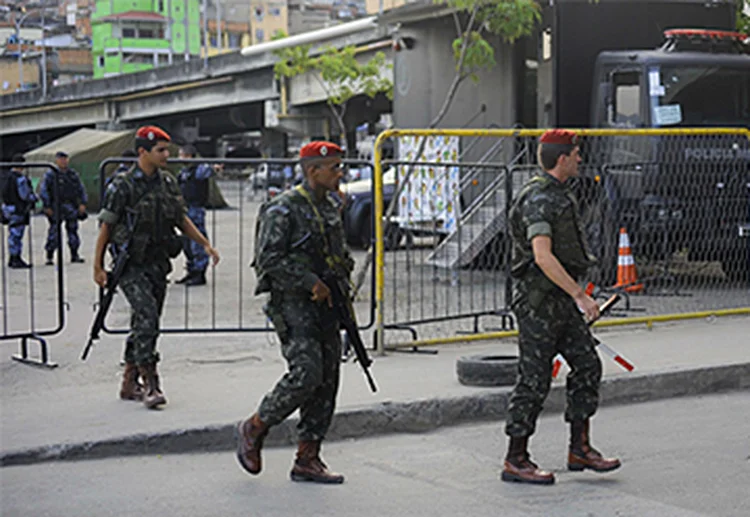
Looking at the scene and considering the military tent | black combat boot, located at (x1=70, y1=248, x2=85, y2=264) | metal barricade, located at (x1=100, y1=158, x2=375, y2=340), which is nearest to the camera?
metal barricade, located at (x1=100, y1=158, x2=375, y2=340)

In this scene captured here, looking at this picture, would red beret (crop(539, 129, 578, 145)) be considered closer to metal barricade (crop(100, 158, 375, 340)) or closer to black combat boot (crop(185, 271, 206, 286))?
metal barricade (crop(100, 158, 375, 340))

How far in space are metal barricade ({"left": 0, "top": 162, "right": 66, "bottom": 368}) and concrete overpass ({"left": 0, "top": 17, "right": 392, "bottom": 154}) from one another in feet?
46.9

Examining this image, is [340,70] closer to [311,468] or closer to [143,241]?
[143,241]

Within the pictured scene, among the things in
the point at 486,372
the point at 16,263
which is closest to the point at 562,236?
the point at 486,372

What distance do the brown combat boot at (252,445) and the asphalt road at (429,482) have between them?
11 centimetres

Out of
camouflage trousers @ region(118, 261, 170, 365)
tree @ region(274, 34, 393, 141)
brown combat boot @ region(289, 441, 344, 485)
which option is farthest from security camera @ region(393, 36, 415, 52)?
tree @ region(274, 34, 393, 141)

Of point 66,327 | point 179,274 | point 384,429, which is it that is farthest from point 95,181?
point 384,429

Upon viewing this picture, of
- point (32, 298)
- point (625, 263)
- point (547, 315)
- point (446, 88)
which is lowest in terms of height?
point (32, 298)

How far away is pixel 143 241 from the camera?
7.62 meters

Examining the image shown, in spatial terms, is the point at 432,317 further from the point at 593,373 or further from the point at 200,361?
the point at 593,373

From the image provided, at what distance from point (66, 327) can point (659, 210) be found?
235 inches

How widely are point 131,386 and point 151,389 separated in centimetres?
29

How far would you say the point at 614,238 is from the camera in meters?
12.2

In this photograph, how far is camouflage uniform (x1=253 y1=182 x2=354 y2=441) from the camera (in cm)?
598
